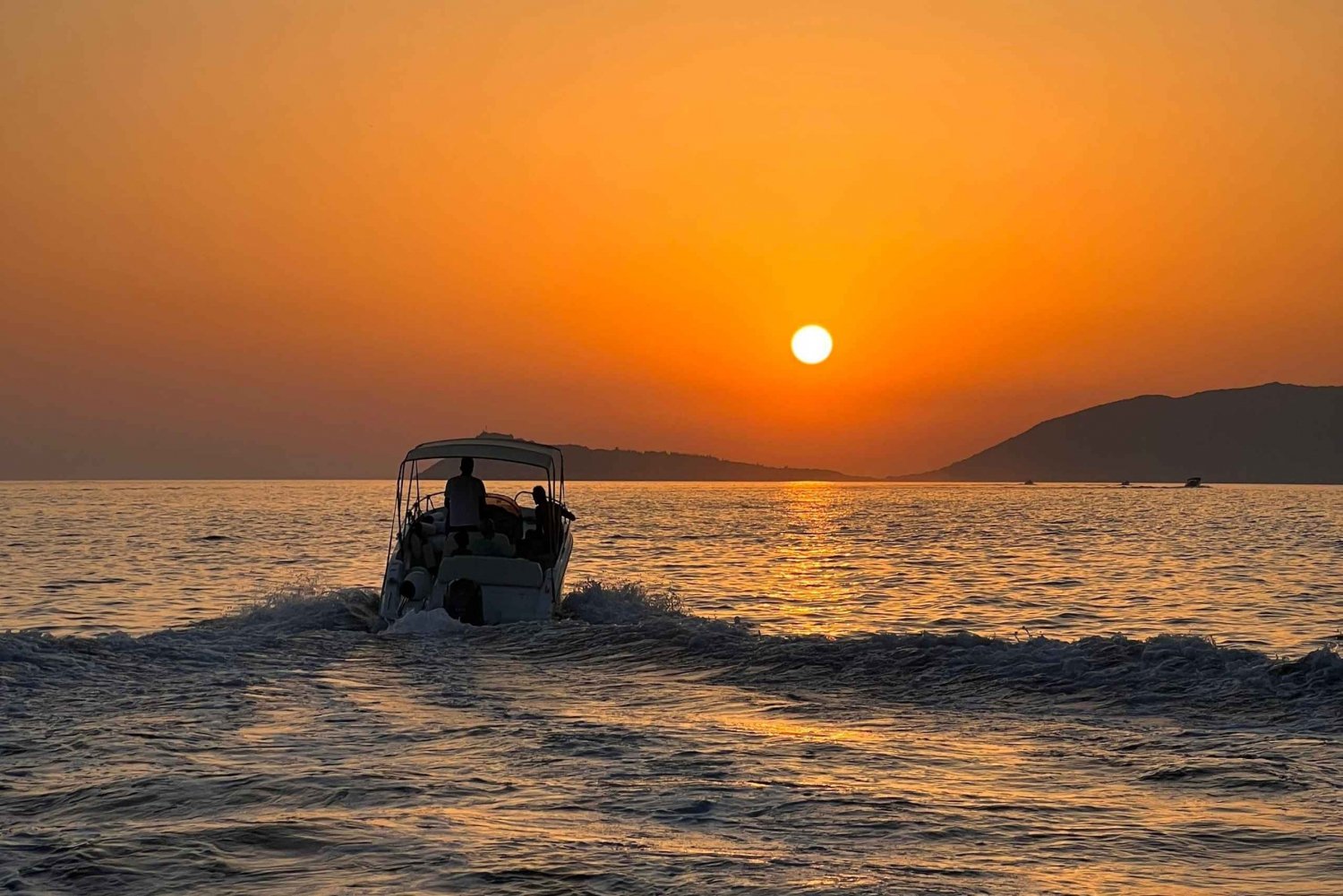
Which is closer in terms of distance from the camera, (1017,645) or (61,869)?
(61,869)

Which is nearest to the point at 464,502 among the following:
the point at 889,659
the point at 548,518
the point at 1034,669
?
the point at 548,518

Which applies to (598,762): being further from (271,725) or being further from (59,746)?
(59,746)

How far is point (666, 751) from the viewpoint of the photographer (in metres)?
11.0

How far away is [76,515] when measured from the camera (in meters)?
82.8

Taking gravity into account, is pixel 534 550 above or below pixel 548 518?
below

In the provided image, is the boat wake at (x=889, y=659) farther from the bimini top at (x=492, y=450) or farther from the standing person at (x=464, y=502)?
the bimini top at (x=492, y=450)

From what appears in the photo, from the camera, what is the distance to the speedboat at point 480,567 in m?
20.9

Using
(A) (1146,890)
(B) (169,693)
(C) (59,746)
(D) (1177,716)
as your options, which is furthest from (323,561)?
(A) (1146,890)

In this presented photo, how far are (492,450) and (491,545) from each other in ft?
10.5

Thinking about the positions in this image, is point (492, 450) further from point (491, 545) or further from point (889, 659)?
point (889, 659)

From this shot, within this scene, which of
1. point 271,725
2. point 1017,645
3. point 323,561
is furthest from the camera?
point 323,561

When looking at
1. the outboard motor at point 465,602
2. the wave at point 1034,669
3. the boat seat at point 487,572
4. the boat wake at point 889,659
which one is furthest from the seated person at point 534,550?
the wave at point 1034,669

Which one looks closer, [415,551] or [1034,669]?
[1034,669]

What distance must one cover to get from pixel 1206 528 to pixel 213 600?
61.9m
